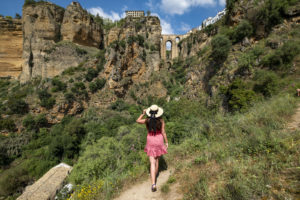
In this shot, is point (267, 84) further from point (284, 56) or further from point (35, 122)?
point (35, 122)

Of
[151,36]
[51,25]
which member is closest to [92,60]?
[51,25]

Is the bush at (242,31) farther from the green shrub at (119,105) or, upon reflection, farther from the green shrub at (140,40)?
the green shrub at (119,105)

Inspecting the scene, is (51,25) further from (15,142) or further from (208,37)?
(208,37)

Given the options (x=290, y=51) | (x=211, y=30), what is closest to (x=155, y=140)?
(x=290, y=51)

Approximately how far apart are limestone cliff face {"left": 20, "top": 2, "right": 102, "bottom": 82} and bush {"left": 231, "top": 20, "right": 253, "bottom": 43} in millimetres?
20243

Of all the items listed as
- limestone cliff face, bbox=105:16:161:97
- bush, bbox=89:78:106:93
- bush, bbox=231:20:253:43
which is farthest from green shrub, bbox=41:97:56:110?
bush, bbox=231:20:253:43

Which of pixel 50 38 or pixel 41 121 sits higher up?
pixel 50 38

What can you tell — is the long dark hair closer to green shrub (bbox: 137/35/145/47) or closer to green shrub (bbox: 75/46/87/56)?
green shrub (bbox: 137/35/145/47)

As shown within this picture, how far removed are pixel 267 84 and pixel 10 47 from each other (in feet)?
114

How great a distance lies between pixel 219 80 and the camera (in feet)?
36.8

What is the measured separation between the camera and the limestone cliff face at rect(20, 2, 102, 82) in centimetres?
1812

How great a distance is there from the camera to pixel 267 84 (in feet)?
23.4

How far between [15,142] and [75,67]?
11.4 m

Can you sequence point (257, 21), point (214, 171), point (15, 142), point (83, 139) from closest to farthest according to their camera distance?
point (214, 171)
point (257, 21)
point (15, 142)
point (83, 139)
